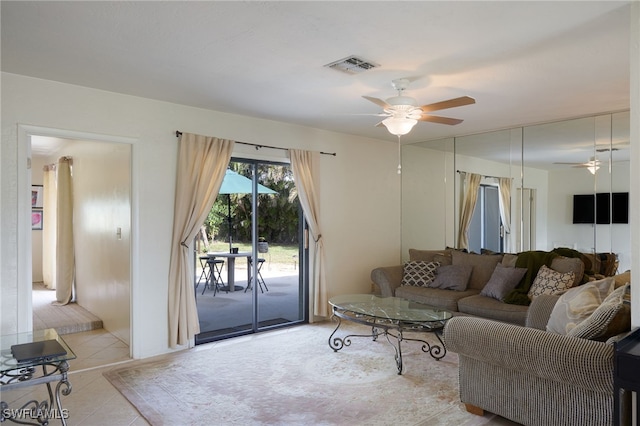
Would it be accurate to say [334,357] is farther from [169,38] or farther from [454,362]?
[169,38]

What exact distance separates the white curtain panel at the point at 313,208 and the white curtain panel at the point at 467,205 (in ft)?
7.39

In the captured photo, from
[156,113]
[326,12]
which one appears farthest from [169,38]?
[156,113]

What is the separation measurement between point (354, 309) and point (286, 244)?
63.0 inches

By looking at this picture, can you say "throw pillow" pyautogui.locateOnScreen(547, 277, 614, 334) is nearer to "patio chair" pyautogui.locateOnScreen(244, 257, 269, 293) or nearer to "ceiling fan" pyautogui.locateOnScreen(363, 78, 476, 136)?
"ceiling fan" pyautogui.locateOnScreen(363, 78, 476, 136)

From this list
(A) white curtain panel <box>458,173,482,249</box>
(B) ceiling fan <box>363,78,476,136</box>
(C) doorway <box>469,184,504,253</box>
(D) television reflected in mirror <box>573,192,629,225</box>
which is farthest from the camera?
(A) white curtain panel <box>458,173,482,249</box>

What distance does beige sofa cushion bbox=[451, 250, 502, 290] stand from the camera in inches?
208

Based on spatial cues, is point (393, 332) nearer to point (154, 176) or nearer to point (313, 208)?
point (313, 208)

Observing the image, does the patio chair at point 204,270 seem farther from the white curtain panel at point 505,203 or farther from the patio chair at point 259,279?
the white curtain panel at point 505,203

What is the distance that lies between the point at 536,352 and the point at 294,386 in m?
1.85

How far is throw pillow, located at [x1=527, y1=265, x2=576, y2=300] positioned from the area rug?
123 centimetres

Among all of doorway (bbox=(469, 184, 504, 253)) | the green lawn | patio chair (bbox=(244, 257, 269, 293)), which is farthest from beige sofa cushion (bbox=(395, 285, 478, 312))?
patio chair (bbox=(244, 257, 269, 293))

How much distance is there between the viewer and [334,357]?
4102 millimetres

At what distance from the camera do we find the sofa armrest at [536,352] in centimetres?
229

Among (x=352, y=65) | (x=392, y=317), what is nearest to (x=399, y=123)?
(x=352, y=65)
